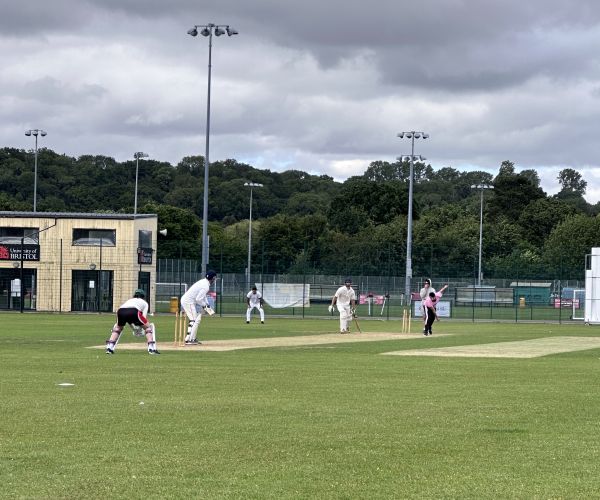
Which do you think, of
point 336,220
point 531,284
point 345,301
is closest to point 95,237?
point 531,284

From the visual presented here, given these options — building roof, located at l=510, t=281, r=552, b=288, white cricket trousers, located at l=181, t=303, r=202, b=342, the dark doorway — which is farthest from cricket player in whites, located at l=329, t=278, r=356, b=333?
building roof, located at l=510, t=281, r=552, b=288

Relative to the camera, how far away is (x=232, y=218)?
176625mm

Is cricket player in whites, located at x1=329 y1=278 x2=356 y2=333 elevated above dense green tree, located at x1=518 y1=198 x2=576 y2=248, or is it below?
below

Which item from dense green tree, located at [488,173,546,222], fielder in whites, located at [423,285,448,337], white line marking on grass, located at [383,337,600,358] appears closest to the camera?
white line marking on grass, located at [383,337,600,358]

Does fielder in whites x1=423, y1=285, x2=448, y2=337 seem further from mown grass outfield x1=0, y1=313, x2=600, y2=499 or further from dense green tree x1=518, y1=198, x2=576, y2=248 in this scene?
dense green tree x1=518, y1=198, x2=576, y2=248

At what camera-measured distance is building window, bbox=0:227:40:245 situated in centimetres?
7331

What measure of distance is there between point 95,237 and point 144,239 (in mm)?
3704

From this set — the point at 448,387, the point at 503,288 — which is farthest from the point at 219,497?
the point at 503,288

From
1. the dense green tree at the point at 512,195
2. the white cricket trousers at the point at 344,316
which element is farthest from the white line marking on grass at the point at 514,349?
the dense green tree at the point at 512,195

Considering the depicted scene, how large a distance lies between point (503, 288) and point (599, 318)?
17947 mm

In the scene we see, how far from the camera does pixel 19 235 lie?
245 feet

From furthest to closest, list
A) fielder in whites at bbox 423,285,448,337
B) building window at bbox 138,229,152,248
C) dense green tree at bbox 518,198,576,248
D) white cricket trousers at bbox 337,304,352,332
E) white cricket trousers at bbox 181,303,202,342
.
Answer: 1. dense green tree at bbox 518,198,576,248
2. building window at bbox 138,229,152,248
3. white cricket trousers at bbox 337,304,352,332
4. fielder in whites at bbox 423,285,448,337
5. white cricket trousers at bbox 181,303,202,342

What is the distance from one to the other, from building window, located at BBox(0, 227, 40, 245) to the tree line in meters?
8.40

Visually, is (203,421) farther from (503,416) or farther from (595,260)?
(595,260)
